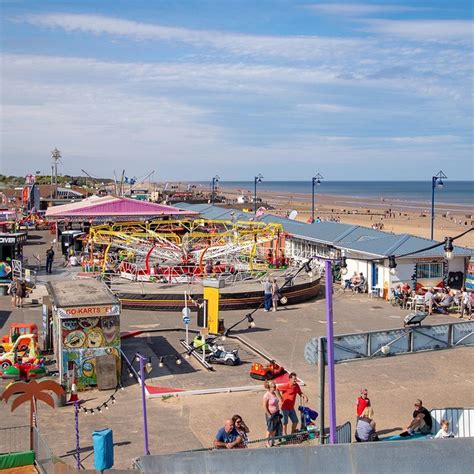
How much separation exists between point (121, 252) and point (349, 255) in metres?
11.1

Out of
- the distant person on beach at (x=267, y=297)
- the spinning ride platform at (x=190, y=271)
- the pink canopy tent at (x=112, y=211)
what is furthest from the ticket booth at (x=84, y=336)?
the pink canopy tent at (x=112, y=211)

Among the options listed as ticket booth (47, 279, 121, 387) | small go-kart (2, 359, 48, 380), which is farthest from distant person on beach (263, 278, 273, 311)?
small go-kart (2, 359, 48, 380)

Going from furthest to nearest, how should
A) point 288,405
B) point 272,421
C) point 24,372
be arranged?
1. point 24,372
2. point 288,405
3. point 272,421

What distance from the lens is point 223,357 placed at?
18.2 m

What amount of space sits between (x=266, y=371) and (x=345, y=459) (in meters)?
7.36

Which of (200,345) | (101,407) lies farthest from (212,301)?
(101,407)

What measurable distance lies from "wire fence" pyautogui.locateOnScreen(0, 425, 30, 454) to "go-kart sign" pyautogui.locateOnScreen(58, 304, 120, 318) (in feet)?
10.1

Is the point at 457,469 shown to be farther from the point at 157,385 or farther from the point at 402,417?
the point at 157,385

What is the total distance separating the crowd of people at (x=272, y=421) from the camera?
11.5m

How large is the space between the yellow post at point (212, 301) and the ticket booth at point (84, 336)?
14.6 ft

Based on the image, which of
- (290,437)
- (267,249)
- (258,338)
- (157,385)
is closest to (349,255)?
(267,249)

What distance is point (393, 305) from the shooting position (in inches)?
1040

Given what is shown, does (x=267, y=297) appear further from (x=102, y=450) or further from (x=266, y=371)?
(x=102, y=450)

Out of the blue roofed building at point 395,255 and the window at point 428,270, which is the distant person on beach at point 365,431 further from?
the window at point 428,270
